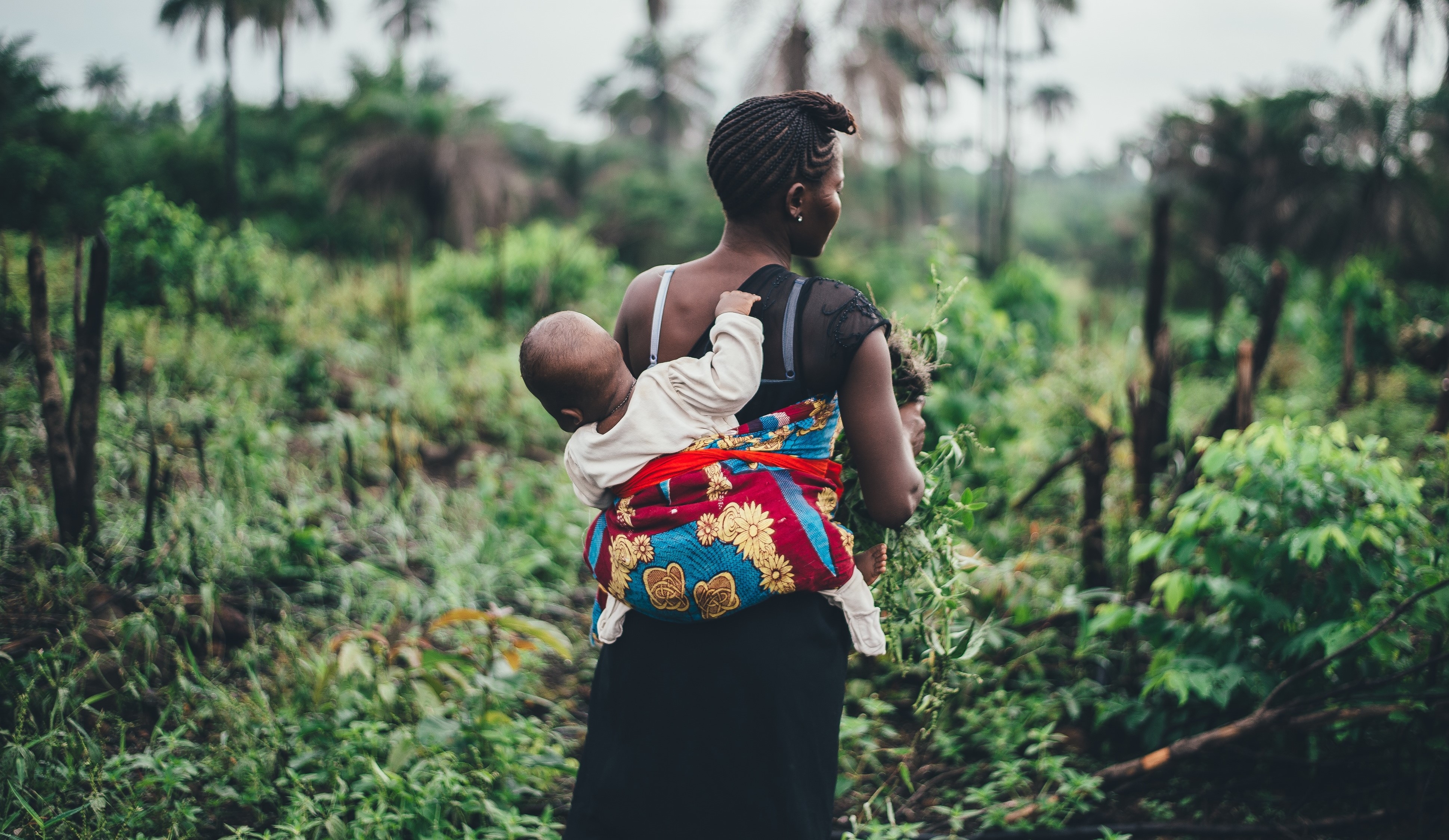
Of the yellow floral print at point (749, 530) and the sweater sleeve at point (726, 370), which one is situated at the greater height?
the sweater sleeve at point (726, 370)

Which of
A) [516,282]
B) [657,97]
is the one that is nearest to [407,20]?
[657,97]

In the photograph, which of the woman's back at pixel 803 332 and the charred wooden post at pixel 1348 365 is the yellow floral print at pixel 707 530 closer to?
the woman's back at pixel 803 332

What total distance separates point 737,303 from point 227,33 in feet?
74.1

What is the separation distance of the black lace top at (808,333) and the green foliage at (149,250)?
6482 mm

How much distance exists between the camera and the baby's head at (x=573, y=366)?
1.37 meters

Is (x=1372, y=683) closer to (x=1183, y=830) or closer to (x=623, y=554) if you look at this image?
(x=1183, y=830)

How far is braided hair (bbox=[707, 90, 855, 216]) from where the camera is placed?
135 cm

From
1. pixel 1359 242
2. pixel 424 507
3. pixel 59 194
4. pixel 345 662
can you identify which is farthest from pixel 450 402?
pixel 1359 242

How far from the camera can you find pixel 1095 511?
3359mm

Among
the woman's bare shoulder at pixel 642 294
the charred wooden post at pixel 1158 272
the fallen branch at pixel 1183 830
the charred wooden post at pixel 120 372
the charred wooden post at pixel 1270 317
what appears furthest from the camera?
the charred wooden post at pixel 1158 272

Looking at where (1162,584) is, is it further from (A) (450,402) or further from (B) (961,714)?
(A) (450,402)

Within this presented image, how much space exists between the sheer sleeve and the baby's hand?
0.09m

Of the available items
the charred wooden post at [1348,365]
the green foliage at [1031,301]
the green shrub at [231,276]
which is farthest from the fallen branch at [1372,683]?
the green shrub at [231,276]

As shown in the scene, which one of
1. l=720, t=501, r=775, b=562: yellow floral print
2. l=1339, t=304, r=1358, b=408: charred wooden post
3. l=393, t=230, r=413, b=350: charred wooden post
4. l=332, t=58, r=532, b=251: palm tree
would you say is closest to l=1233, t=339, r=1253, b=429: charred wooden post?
l=720, t=501, r=775, b=562: yellow floral print
